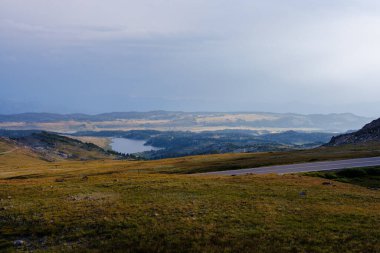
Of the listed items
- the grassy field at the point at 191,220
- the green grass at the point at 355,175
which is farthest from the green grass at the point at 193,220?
the green grass at the point at 355,175

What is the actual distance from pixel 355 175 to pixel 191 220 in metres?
42.6

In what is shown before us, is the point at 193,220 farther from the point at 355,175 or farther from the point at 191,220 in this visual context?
the point at 355,175

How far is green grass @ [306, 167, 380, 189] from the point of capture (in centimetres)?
5678

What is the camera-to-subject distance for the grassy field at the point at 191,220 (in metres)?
23.2

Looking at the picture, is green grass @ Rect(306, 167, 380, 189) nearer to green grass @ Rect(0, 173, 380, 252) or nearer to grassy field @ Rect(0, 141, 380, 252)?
green grass @ Rect(0, 173, 380, 252)

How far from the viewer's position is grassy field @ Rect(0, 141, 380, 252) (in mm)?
23172

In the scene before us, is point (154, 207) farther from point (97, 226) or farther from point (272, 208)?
point (272, 208)

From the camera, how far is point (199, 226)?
2617 centimetres

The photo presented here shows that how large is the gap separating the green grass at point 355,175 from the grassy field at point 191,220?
17110mm

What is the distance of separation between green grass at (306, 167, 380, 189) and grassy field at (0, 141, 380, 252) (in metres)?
17.1

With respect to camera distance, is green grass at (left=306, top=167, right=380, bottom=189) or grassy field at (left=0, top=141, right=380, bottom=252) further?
green grass at (left=306, top=167, right=380, bottom=189)

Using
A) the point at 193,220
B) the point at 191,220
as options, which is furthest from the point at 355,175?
the point at 191,220

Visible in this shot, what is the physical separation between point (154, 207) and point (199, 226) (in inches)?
268

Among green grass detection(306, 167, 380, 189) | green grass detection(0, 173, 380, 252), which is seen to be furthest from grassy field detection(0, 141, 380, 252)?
green grass detection(306, 167, 380, 189)
